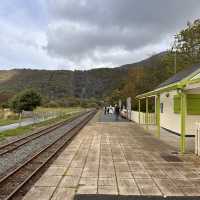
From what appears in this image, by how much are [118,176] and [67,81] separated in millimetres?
163387

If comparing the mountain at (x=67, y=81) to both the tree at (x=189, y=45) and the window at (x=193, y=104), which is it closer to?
the tree at (x=189, y=45)

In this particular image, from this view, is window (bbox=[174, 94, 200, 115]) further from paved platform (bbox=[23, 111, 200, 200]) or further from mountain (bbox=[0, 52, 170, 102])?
mountain (bbox=[0, 52, 170, 102])

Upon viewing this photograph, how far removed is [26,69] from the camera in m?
175

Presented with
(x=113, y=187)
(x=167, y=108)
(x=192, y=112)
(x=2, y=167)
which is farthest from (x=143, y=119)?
(x=113, y=187)

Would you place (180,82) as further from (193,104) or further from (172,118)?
(172,118)

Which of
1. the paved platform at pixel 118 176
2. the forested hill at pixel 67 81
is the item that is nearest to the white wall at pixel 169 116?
the paved platform at pixel 118 176

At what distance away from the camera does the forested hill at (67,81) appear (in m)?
156

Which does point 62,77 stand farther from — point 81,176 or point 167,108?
point 81,176

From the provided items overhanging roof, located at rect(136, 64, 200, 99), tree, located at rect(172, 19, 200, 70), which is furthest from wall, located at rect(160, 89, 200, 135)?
tree, located at rect(172, 19, 200, 70)

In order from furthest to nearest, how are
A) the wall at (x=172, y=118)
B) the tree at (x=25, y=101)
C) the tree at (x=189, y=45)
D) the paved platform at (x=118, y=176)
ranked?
the tree at (x=25, y=101) < the tree at (x=189, y=45) < the wall at (x=172, y=118) < the paved platform at (x=118, y=176)

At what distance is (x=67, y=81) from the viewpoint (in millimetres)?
172125

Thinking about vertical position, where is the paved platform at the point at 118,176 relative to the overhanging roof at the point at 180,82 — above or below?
below

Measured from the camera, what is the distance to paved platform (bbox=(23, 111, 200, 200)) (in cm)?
782

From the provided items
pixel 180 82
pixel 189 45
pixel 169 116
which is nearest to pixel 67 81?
pixel 189 45
